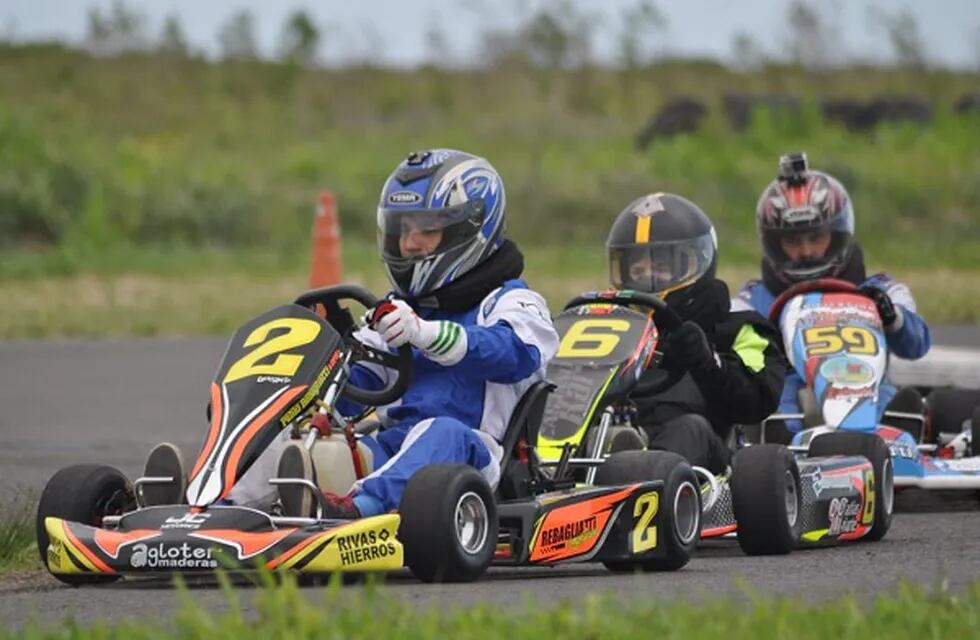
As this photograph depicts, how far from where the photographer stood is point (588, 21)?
3250cm

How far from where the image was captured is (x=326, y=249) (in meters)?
14.1

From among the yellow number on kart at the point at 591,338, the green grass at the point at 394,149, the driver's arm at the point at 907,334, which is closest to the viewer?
the yellow number on kart at the point at 591,338

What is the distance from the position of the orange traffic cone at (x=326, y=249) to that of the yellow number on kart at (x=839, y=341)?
5.60 m

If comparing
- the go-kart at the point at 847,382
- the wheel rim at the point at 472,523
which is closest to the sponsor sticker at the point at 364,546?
the wheel rim at the point at 472,523

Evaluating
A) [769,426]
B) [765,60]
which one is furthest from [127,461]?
[765,60]

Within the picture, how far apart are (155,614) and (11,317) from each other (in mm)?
11812

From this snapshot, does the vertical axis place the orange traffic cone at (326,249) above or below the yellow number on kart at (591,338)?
above

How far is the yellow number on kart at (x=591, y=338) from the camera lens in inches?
276

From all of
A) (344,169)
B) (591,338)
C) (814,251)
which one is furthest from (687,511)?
(344,169)

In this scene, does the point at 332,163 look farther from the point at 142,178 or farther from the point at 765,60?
the point at 765,60

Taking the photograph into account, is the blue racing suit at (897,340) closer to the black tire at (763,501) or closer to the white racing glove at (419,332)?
the black tire at (763,501)

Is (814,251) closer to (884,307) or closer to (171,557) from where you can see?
(884,307)

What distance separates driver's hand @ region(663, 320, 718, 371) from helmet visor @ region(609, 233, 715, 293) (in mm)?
511

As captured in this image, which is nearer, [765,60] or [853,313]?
[853,313]
